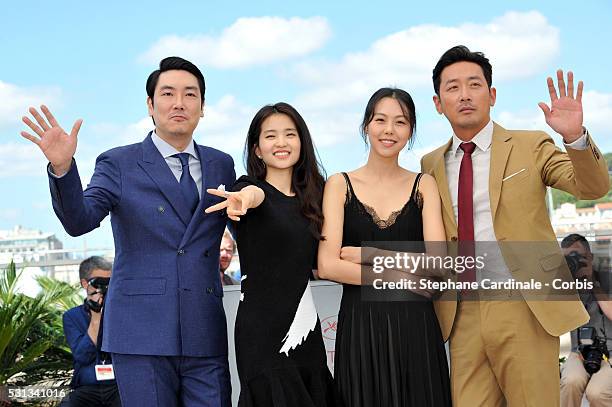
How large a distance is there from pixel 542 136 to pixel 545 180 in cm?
21

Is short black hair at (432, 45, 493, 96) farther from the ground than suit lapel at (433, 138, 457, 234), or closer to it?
farther from the ground

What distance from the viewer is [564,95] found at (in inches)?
123

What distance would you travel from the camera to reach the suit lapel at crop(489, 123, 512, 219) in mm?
3201

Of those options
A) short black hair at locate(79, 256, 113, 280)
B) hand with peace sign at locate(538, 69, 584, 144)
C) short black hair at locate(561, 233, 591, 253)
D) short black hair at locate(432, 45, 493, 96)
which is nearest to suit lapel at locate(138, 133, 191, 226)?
short black hair at locate(432, 45, 493, 96)

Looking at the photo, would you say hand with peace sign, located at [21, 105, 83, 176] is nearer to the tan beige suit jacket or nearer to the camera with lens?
the tan beige suit jacket

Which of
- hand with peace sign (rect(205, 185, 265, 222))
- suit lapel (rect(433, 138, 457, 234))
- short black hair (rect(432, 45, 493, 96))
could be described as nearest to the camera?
hand with peace sign (rect(205, 185, 265, 222))

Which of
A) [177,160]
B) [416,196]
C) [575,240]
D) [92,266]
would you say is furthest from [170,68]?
[575,240]

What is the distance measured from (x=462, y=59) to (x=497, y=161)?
1.56 feet

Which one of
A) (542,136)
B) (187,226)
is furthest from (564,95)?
(187,226)

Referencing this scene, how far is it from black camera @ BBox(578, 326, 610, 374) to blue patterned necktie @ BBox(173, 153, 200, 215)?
125 inches

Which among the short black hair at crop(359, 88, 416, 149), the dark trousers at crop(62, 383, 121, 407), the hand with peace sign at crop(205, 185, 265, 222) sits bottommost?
the dark trousers at crop(62, 383, 121, 407)

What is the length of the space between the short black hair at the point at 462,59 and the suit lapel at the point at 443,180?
0.27 metres

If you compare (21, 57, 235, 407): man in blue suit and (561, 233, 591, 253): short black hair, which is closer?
(21, 57, 235, 407): man in blue suit

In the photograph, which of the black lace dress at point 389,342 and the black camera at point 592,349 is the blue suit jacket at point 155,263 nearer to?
the black lace dress at point 389,342
